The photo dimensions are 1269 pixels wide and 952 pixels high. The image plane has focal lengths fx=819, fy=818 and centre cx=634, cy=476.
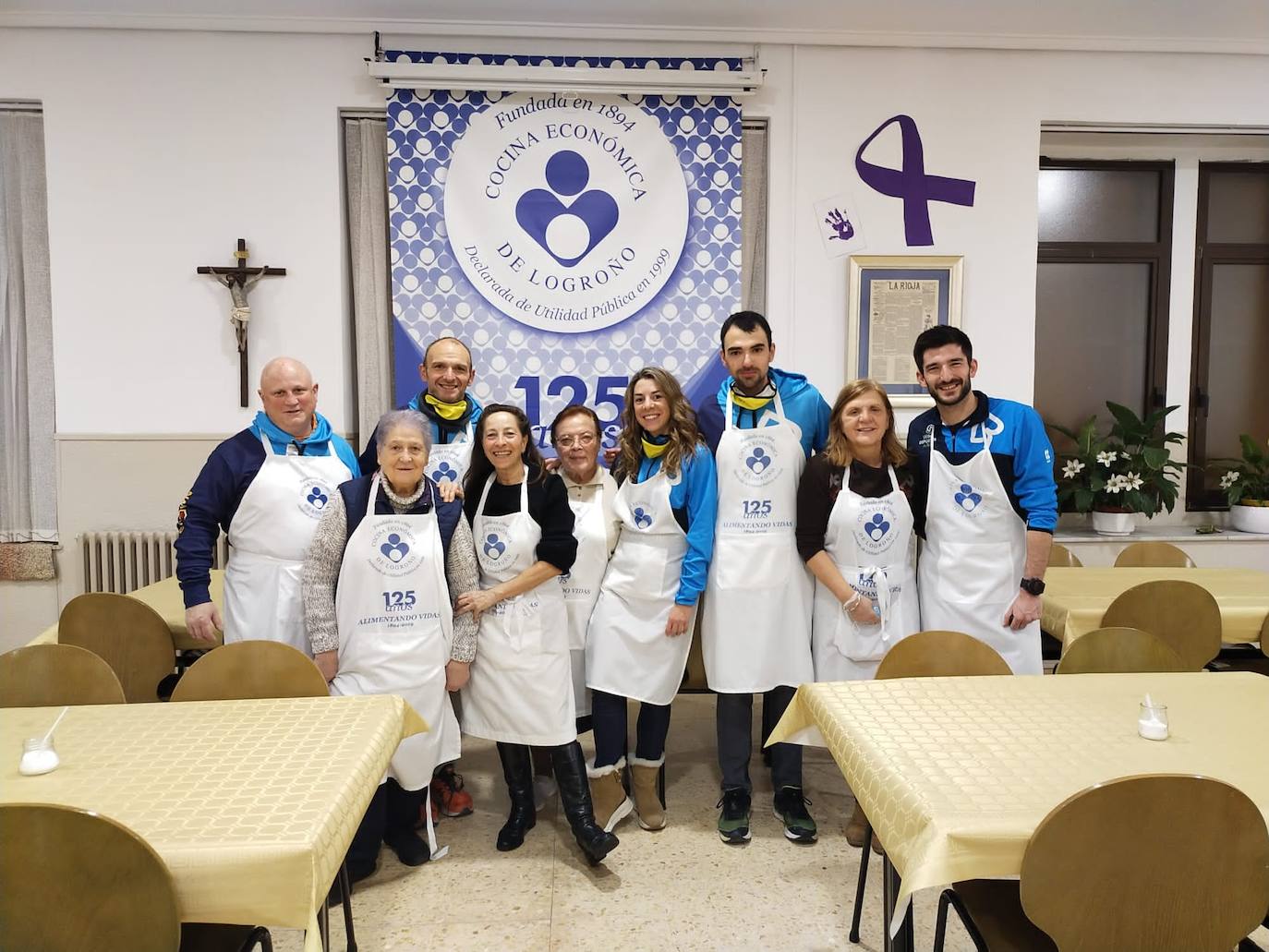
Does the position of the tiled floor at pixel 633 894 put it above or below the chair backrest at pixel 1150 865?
below

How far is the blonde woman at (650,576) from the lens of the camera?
8.75 feet

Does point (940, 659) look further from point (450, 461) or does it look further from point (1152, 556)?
point (1152, 556)

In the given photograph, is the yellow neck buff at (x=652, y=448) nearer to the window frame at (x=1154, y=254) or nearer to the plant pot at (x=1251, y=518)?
the window frame at (x=1154, y=254)

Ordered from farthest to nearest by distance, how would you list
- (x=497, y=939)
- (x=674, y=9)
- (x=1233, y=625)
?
1. (x=674, y=9)
2. (x=1233, y=625)
3. (x=497, y=939)

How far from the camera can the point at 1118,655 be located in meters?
2.28

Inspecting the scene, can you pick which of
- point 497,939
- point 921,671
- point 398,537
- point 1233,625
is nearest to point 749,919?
point 497,939

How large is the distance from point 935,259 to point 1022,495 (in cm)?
211

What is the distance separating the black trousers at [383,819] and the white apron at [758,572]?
3.40 feet

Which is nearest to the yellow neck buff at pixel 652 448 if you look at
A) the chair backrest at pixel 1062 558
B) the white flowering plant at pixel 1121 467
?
the chair backrest at pixel 1062 558

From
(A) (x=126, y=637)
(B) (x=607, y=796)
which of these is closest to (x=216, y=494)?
(A) (x=126, y=637)

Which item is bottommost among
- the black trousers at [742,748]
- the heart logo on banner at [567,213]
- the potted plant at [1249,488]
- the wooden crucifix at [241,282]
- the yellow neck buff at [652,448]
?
the black trousers at [742,748]

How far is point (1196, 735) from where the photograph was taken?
5.79 ft

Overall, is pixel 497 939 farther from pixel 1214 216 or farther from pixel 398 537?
pixel 1214 216

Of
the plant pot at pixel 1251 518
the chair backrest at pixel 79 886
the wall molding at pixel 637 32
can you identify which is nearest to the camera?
the chair backrest at pixel 79 886
